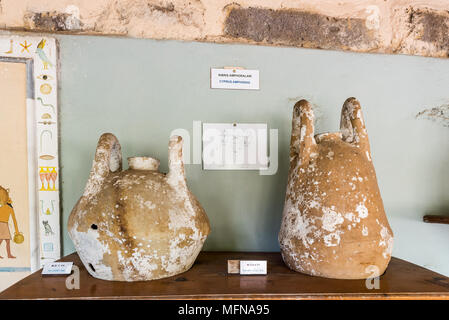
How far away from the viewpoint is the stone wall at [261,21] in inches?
36.5

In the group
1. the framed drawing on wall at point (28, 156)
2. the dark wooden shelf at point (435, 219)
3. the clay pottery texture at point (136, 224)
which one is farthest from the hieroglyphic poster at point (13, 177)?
the dark wooden shelf at point (435, 219)

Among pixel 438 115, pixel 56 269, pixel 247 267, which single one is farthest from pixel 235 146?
pixel 438 115

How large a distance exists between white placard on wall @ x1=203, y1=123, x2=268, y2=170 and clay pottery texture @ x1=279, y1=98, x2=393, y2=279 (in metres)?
0.21

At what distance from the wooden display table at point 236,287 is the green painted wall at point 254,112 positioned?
25 centimetres

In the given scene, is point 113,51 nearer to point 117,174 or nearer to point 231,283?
point 117,174

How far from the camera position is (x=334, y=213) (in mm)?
689

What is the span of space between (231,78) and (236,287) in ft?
1.95

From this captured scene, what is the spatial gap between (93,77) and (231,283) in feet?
2.27

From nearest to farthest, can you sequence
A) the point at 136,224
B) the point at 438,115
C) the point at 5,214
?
1. the point at 136,224
2. the point at 5,214
3. the point at 438,115

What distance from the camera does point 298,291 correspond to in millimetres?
639

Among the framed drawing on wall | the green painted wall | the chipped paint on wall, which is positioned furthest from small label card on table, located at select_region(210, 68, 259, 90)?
the chipped paint on wall

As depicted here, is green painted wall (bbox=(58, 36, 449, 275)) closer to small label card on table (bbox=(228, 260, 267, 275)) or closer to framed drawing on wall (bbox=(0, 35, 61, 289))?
framed drawing on wall (bbox=(0, 35, 61, 289))

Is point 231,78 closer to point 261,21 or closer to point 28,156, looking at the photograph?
point 261,21

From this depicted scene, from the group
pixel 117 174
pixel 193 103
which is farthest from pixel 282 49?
pixel 117 174
